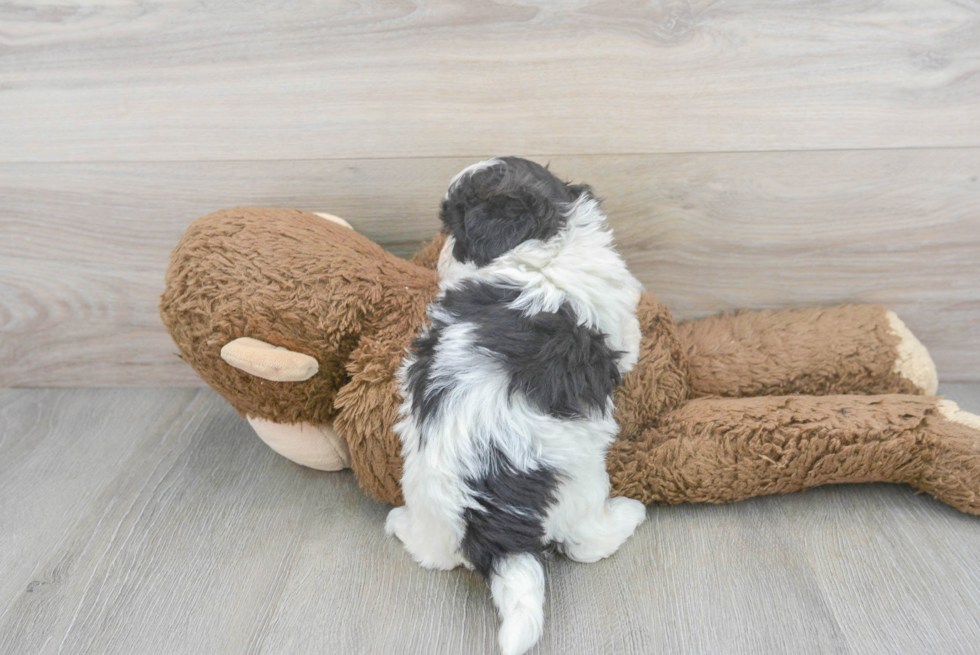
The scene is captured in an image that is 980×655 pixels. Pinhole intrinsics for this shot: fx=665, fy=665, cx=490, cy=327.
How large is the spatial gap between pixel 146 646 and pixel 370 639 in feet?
0.82

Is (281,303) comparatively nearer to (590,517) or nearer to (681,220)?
(590,517)

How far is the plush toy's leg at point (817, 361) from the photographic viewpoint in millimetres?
954

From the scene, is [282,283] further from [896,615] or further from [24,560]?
[896,615]

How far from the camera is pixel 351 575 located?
817 millimetres

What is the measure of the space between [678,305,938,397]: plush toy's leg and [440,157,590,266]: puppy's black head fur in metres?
0.35

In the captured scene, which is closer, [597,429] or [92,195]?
[597,429]

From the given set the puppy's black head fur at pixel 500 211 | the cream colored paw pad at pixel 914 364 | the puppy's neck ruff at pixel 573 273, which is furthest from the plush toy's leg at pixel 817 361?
the puppy's black head fur at pixel 500 211

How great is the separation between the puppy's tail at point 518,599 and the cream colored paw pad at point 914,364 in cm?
61

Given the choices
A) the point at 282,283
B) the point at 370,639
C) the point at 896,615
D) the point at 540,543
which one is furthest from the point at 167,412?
the point at 896,615

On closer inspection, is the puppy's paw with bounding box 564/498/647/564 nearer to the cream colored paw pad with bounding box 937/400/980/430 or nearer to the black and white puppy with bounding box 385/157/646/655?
the black and white puppy with bounding box 385/157/646/655

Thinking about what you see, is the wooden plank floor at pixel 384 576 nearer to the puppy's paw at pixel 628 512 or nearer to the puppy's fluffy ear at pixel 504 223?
the puppy's paw at pixel 628 512

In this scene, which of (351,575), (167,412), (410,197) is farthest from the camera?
(167,412)

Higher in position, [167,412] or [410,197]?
[410,197]

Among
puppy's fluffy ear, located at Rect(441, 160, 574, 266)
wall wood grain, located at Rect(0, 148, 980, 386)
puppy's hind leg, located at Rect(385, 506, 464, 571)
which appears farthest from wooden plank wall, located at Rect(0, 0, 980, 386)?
puppy's hind leg, located at Rect(385, 506, 464, 571)
